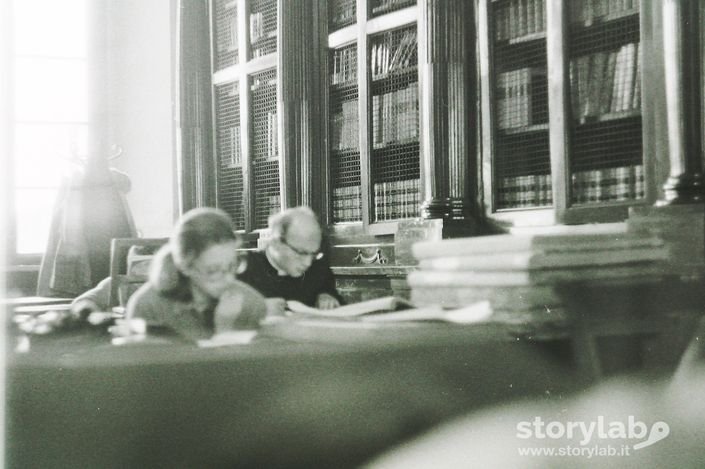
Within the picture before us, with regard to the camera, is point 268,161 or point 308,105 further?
point 268,161

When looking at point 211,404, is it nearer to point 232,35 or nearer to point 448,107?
point 448,107

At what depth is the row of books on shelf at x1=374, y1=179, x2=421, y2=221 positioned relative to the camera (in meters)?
2.56

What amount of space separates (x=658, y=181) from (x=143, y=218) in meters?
1.12

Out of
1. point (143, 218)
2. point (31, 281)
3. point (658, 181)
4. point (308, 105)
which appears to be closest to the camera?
point (31, 281)

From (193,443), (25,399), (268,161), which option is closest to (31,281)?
(25,399)

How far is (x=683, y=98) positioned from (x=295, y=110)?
1431 millimetres

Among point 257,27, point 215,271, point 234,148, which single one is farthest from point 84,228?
point 257,27

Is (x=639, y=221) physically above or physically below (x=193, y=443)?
above

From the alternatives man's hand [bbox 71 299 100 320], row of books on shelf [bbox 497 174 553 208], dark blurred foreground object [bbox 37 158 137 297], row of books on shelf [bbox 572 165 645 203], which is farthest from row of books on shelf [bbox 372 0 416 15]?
man's hand [bbox 71 299 100 320]

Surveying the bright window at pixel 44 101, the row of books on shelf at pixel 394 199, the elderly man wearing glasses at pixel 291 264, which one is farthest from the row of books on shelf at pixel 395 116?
the bright window at pixel 44 101

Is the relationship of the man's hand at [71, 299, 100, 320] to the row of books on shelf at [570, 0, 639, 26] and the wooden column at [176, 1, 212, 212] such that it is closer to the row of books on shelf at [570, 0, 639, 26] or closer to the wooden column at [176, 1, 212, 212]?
the wooden column at [176, 1, 212, 212]

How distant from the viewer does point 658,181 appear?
1540 millimetres

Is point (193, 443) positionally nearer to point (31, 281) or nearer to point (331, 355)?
point (331, 355)

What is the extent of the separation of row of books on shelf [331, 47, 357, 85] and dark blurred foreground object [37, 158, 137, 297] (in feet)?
4.40
